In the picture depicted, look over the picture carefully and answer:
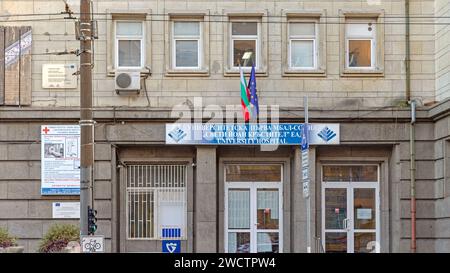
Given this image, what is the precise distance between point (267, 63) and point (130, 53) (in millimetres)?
3625

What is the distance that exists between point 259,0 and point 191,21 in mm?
1887

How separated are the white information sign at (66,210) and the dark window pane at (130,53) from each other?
3.92 m

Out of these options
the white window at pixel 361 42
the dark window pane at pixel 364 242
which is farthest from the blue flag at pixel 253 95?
the dark window pane at pixel 364 242

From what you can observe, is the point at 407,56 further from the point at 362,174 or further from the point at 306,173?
the point at 306,173

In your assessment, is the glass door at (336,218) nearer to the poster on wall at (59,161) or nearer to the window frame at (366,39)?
the window frame at (366,39)

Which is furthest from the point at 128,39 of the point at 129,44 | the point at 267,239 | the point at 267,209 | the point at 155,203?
the point at 267,239

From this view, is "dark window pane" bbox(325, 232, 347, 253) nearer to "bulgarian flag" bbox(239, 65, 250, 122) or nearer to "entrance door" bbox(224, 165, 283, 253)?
"entrance door" bbox(224, 165, 283, 253)

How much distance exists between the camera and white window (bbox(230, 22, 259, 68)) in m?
18.4

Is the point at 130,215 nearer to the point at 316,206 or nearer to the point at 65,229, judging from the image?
the point at 65,229

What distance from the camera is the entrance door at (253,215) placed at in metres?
18.5

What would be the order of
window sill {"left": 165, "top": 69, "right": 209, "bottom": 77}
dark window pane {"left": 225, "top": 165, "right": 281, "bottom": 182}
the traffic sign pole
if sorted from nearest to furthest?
the traffic sign pole
window sill {"left": 165, "top": 69, "right": 209, "bottom": 77}
dark window pane {"left": 225, "top": 165, "right": 281, "bottom": 182}

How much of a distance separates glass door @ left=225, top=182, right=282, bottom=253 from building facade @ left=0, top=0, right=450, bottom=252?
3 cm

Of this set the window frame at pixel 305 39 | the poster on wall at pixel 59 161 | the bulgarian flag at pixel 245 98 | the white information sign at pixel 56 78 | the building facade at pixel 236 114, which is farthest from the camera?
the window frame at pixel 305 39

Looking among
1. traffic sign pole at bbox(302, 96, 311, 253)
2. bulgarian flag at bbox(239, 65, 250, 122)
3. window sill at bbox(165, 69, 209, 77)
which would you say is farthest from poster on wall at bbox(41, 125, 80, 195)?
traffic sign pole at bbox(302, 96, 311, 253)
